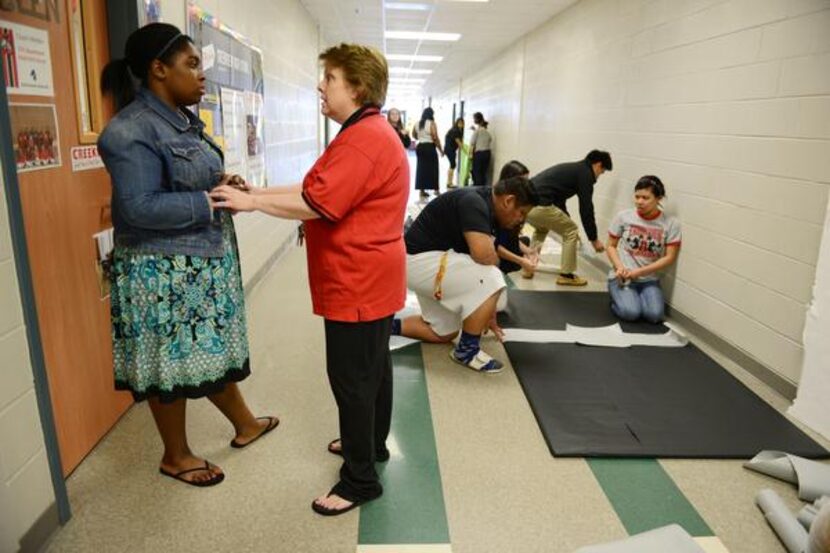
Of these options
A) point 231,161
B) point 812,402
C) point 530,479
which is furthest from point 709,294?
point 231,161

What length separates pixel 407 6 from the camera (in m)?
6.70

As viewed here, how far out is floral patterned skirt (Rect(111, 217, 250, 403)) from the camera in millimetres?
1684

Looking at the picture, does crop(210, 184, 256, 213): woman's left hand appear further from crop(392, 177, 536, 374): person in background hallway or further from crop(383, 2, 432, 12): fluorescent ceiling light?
crop(383, 2, 432, 12): fluorescent ceiling light

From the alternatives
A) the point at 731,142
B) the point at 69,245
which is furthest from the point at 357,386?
the point at 731,142

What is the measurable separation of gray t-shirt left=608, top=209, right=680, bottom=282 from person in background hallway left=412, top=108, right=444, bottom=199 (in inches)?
207

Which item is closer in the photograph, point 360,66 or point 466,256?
point 360,66

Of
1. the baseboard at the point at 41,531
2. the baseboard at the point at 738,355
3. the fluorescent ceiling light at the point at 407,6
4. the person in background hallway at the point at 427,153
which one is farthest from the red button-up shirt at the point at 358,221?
the person in background hallway at the point at 427,153

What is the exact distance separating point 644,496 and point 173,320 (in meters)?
1.68

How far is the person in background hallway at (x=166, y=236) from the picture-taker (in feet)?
5.19

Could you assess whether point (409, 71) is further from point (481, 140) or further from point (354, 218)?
point (354, 218)

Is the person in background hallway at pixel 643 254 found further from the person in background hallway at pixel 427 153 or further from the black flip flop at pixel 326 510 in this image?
the person in background hallway at pixel 427 153

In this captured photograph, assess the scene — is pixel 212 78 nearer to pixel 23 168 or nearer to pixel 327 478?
pixel 23 168

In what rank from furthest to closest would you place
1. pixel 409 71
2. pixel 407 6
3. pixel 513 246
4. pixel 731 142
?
pixel 409 71 < pixel 407 6 < pixel 513 246 < pixel 731 142

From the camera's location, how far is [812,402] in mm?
2547
